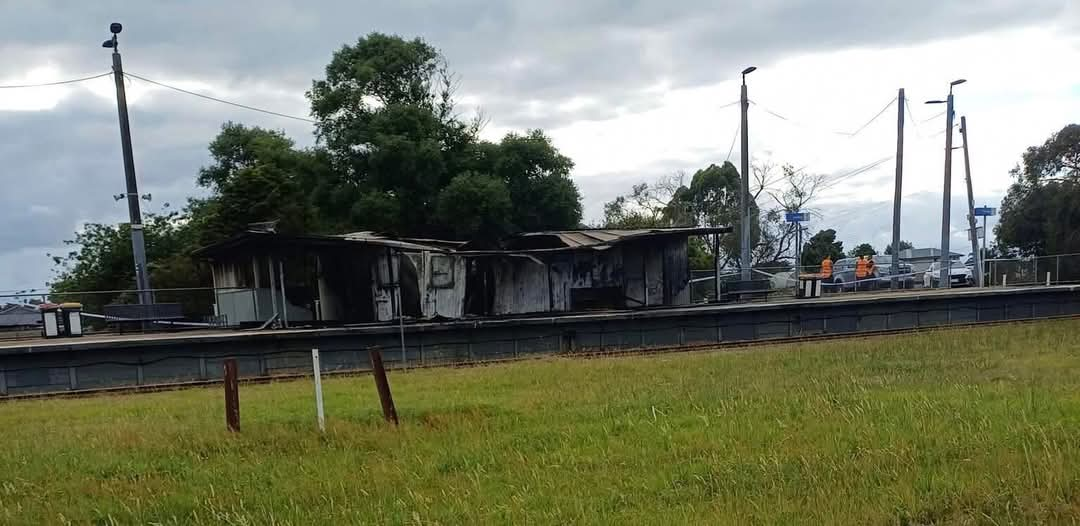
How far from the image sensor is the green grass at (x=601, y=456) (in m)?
5.76

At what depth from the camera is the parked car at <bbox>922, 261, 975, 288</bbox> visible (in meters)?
40.7

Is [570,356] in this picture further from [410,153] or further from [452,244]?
[410,153]

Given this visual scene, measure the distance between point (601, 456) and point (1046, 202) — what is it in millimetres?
51421

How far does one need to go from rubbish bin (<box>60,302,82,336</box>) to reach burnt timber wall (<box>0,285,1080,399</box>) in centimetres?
226

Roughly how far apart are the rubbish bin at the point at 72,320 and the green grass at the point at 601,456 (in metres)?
10.7

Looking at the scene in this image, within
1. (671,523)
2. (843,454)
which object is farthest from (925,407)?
(671,523)

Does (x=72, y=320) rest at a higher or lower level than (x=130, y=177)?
lower

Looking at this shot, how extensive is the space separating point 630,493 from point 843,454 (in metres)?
1.90

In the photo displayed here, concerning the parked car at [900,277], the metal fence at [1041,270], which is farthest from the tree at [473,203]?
the metal fence at [1041,270]

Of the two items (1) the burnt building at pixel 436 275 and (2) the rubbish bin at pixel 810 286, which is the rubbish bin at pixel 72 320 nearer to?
(1) the burnt building at pixel 436 275

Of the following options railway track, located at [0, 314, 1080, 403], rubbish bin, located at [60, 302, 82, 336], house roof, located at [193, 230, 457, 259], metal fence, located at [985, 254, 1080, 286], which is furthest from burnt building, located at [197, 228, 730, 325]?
metal fence, located at [985, 254, 1080, 286]

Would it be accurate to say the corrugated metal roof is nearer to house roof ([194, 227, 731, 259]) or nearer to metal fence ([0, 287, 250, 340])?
house roof ([194, 227, 731, 259])

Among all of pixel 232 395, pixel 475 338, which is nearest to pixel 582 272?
pixel 475 338

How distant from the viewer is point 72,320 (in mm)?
22219
